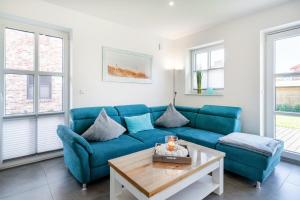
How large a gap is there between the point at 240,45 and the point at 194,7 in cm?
115

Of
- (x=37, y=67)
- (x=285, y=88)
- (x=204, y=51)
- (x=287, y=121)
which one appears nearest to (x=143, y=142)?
(x=37, y=67)

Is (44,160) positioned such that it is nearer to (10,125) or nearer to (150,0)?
(10,125)

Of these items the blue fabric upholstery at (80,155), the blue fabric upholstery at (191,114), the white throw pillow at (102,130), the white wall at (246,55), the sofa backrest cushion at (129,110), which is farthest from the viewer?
the blue fabric upholstery at (191,114)

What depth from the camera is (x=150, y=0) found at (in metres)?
2.48

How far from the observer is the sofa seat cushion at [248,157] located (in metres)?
1.87

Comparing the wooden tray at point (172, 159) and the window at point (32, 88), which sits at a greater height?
the window at point (32, 88)

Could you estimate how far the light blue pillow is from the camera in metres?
2.88

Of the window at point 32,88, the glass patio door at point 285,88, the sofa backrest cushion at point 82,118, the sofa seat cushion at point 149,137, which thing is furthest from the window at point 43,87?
the glass patio door at point 285,88

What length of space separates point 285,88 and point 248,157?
5.09 ft

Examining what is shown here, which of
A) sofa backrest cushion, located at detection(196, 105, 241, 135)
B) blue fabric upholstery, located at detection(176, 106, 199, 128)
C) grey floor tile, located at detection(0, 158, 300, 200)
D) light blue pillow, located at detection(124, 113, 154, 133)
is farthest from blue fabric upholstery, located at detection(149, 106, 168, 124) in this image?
grey floor tile, located at detection(0, 158, 300, 200)

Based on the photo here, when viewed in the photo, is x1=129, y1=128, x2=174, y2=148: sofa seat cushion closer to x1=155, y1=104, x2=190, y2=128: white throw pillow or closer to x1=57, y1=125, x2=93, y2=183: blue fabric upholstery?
x1=155, y1=104, x2=190, y2=128: white throw pillow

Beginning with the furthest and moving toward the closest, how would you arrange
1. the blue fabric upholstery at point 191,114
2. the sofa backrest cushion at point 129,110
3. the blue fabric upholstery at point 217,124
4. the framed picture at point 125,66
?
the blue fabric upholstery at point 191,114 < the framed picture at point 125,66 < the sofa backrest cushion at point 129,110 < the blue fabric upholstery at point 217,124

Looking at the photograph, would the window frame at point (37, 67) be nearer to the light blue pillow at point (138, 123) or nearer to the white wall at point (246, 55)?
the light blue pillow at point (138, 123)

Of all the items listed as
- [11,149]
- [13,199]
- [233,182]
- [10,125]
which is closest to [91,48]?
[10,125]
